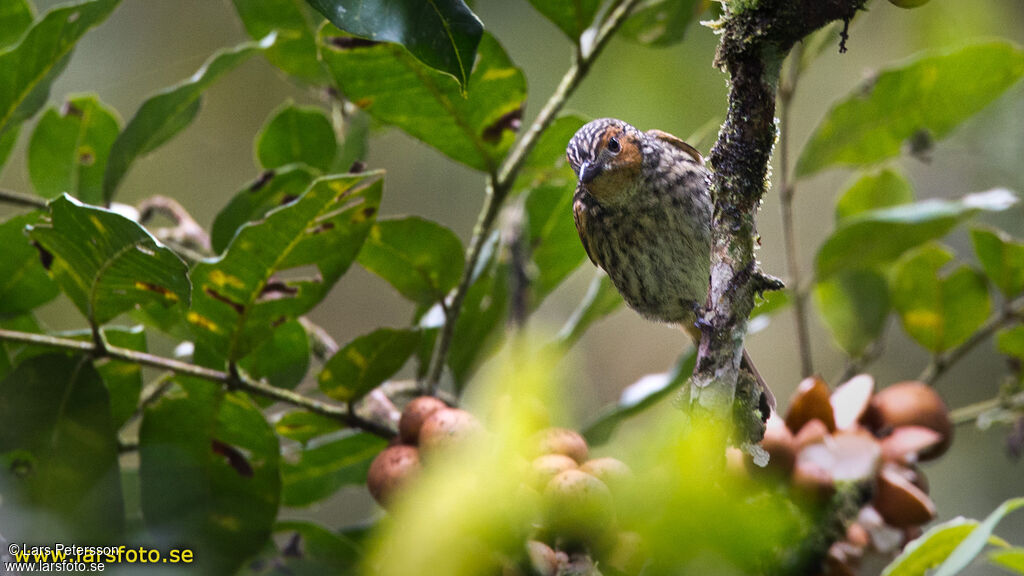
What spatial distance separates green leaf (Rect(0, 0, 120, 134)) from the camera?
1467 millimetres

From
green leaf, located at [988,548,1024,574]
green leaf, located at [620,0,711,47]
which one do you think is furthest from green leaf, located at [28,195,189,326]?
green leaf, located at [988,548,1024,574]

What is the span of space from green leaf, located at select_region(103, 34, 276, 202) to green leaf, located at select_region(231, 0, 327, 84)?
0.25 meters

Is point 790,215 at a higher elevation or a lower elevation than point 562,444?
higher

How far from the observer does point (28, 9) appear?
1.78 meters

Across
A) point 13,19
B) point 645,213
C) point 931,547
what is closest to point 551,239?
point 645,213

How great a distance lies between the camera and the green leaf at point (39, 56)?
147cm

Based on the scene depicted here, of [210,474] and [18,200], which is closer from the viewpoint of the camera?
[210,474]

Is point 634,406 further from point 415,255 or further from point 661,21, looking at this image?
point 661,21

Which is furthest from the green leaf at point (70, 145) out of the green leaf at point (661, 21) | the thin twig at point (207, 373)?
the green leaf at point (661, 21)

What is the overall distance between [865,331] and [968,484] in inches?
78.7

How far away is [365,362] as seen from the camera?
1480mm

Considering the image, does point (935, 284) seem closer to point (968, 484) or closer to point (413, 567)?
point (413, 567)

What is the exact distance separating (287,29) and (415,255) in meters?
0.62

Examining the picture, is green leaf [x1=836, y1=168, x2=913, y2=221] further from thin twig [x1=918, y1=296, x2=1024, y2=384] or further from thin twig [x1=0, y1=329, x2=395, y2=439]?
thin twig [x1=0, y1=329, x2=395, y2=439]
